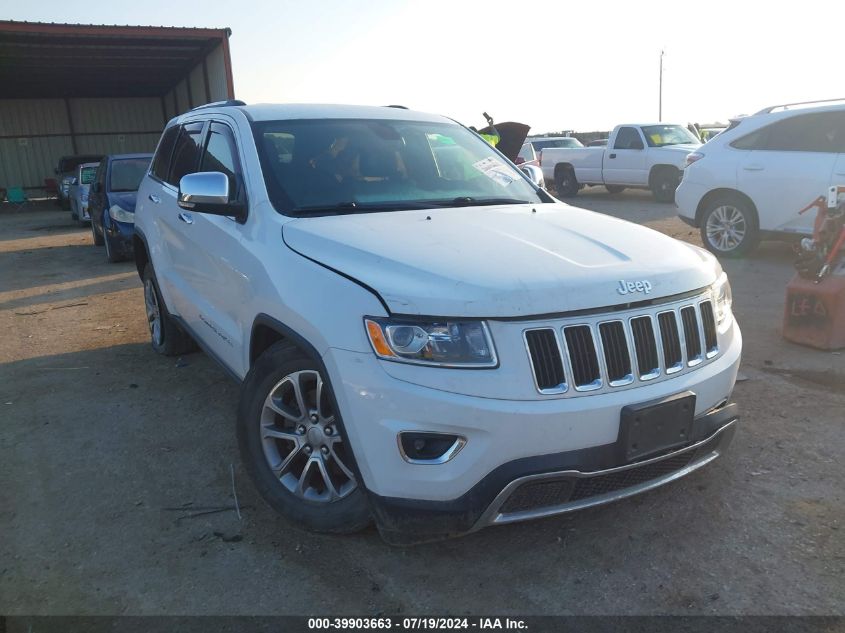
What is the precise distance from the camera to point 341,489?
294 cm

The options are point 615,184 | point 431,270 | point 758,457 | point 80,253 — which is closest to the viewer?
point 431,270

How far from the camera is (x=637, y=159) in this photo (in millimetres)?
17000

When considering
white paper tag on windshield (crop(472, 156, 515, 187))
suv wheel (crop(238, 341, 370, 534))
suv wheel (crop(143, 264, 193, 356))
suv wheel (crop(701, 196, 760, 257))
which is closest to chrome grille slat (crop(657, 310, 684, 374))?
suv wheel (crop(238, 341, 370, 534))

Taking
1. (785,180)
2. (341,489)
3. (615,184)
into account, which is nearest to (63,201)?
(615,184)

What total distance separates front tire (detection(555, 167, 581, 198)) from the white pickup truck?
0.09ft

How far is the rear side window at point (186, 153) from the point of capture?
4.64m

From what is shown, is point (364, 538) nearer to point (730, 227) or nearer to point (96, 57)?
point (730, 227)

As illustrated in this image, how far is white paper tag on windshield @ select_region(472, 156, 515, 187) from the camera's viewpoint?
13.7ft

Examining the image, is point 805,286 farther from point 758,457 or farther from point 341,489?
point 341,489

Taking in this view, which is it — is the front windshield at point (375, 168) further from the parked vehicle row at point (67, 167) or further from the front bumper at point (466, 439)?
the parked vehicle row at point (67, 167)

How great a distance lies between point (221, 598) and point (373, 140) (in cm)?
246

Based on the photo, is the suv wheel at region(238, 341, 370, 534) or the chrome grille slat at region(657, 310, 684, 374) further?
the suv wheel at region(238, 341, 370, 534)

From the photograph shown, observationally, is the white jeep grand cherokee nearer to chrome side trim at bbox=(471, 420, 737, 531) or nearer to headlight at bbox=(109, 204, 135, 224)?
chrome side trim at bbox=(471, 420, 737, 531)

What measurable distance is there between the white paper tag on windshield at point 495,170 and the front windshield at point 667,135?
13527mm
